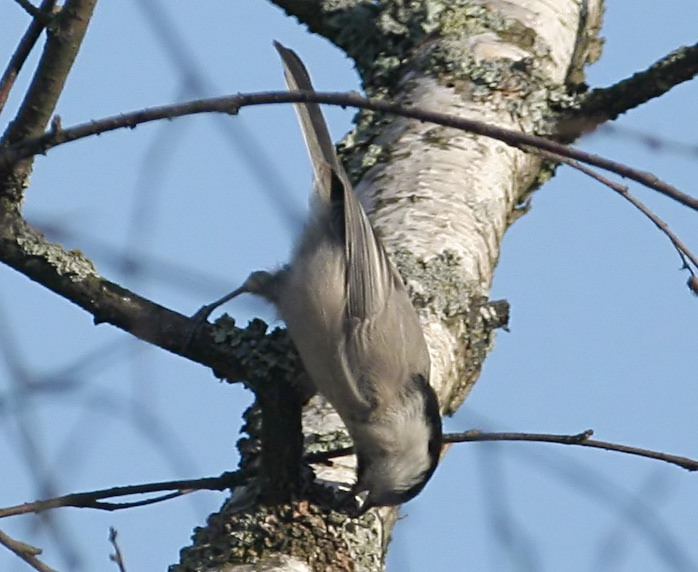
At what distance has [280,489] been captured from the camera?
2250 millimetres

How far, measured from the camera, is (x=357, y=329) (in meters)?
3.08

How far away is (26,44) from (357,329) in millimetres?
1368

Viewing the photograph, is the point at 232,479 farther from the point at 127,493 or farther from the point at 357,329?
the point at 357,329

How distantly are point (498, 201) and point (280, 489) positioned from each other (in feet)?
3.28

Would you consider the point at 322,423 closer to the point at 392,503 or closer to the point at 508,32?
the point at 392,503

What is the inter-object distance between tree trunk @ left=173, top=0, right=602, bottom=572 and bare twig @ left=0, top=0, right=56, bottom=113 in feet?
2.80

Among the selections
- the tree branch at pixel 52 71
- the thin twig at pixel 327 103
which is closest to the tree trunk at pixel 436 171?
the tree branch at pixel 52 71

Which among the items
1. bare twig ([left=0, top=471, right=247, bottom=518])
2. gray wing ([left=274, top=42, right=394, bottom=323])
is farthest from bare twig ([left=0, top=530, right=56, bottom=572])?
gray wing ([left=274, top=42, right=394, bottom=323])

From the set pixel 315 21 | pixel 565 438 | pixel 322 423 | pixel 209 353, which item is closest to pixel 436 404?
pixel 322 423

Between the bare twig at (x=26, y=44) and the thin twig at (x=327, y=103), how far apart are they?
391 mm

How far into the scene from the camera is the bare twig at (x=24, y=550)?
6.57 feet

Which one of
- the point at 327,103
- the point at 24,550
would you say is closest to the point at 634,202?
the point at 327,103

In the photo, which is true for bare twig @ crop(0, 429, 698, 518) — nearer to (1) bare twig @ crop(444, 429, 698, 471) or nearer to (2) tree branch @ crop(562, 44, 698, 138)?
(1) bare twig @ crop(444, 429, 698, 471)

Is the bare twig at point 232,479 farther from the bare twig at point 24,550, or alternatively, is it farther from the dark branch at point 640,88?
the dark branch at point 640,88
